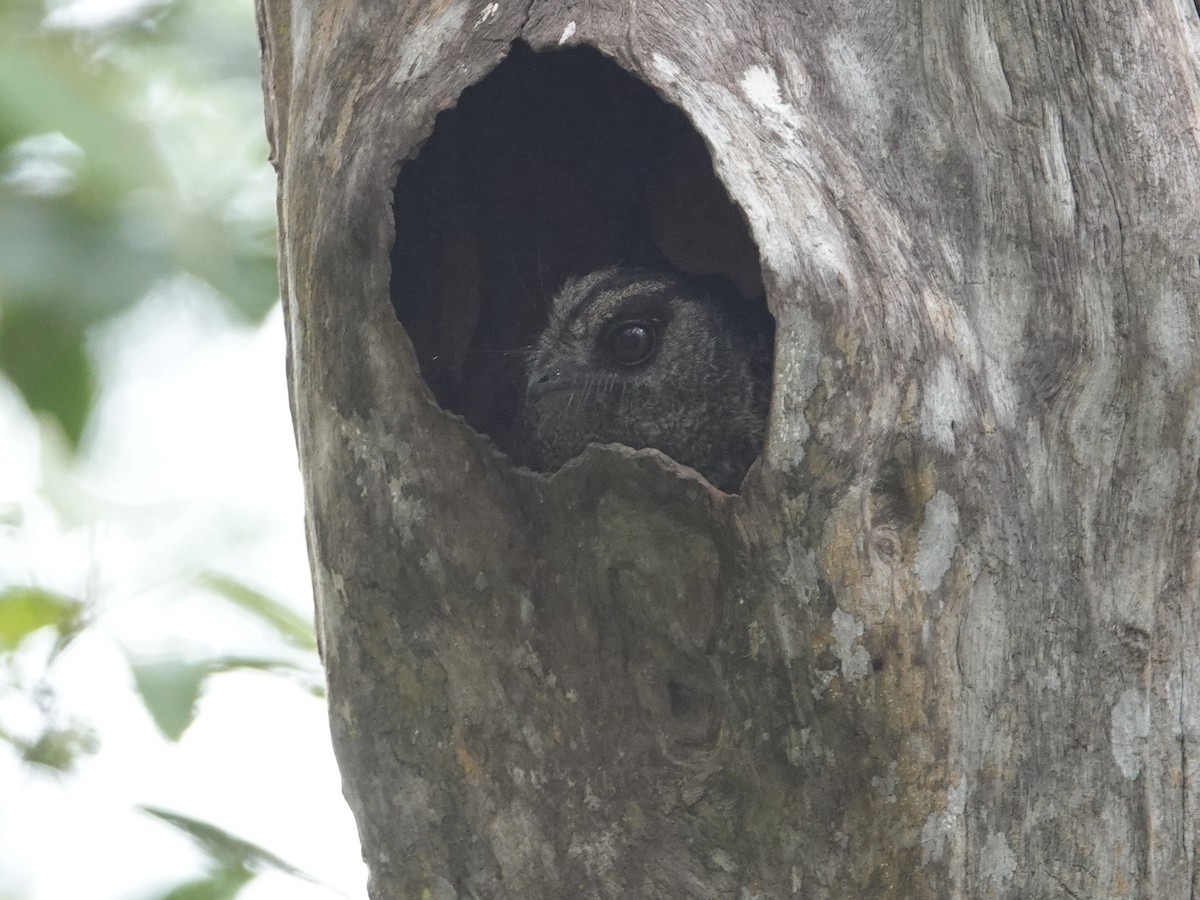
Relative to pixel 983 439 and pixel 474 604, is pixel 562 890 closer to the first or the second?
pixel 474 604

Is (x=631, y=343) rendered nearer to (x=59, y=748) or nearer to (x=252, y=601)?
(x=252, y=601)

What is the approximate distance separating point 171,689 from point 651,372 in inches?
75.2

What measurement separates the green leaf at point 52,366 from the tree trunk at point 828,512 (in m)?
0.82

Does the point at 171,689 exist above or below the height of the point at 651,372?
below

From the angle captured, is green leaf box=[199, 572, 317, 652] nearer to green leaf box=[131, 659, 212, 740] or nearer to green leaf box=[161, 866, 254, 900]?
green leaf box=[131, 659, 212, 740]

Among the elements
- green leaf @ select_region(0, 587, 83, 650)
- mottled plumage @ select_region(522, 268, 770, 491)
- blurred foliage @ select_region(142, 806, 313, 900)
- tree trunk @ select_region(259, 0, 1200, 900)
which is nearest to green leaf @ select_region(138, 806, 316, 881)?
blurred foliage @ select_region(142, 806, 313, 900)

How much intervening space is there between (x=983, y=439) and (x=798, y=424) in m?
0.45

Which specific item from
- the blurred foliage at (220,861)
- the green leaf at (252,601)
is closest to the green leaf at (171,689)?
the blurred foliage at (220,861)

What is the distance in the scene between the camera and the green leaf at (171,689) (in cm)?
342

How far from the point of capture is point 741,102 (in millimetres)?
2617

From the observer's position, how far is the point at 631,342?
443cm

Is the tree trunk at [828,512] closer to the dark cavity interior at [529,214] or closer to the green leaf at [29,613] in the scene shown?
the dark cavity interior at [529,214]

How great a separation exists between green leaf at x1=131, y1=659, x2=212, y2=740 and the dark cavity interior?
1.11 metres

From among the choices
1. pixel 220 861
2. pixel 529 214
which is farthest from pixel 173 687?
pixel 529 214
